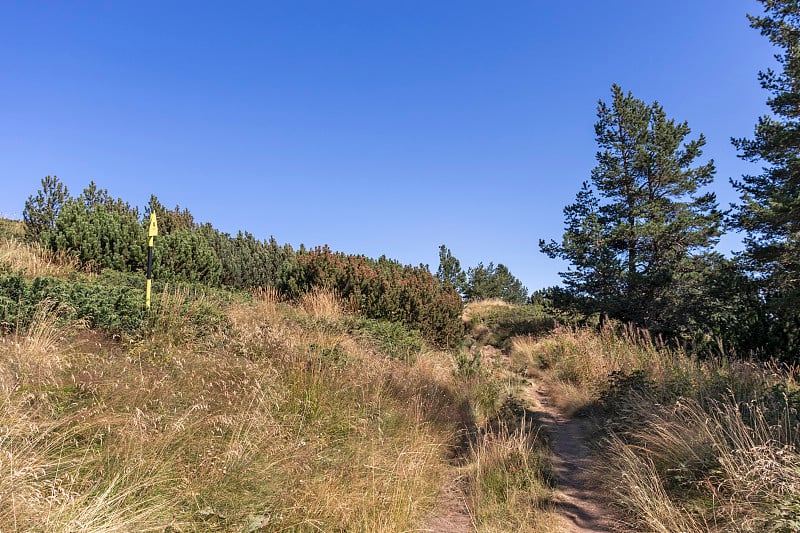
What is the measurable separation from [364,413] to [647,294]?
15.1 meters

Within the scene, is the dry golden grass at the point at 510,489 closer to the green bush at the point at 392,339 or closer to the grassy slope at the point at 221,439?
the grassy slope at the point at 221,439

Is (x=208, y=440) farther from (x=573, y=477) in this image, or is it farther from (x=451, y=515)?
(x=573, y=477)

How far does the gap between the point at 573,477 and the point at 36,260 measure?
9930mm

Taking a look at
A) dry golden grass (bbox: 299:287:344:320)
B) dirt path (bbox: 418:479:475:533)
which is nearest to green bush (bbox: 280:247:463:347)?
dry golden grass (bbox: 299:287:344:320)

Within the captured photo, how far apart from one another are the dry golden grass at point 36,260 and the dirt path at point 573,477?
876cm

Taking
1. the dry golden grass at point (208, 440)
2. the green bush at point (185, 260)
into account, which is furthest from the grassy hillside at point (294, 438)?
the green bush at point (185, 260)

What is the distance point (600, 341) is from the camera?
10.9 m

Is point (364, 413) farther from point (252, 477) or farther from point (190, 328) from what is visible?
point (190, 328)

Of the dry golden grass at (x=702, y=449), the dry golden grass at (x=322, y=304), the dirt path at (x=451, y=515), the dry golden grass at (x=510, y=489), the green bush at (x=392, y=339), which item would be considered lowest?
the dirt path at (x=451, y=515)

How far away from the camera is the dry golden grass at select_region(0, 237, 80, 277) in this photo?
7.48m

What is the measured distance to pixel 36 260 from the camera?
8.00 meters

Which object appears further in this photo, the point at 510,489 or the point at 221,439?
the point at 510,489

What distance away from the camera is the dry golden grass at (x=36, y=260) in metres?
7.48

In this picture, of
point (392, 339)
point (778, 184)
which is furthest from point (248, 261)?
point (778, 184)
